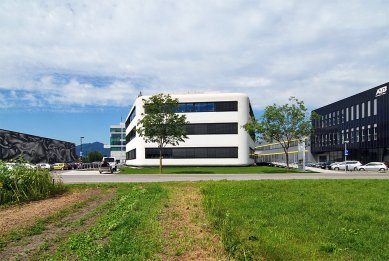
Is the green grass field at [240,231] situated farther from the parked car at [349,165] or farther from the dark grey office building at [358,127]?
the dark grey office building at [358,127]

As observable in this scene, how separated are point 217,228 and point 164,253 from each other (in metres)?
1.87

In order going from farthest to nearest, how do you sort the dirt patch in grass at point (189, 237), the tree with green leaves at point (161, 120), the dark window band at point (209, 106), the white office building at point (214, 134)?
the dark window band at point (209, 106), the white office building at point (214, 134), the tree with green leaves at point (161, 120), the dirt patch in grass at point (189, 237)

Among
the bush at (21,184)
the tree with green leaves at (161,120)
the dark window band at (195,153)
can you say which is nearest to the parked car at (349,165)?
the dark window band at (195,153)

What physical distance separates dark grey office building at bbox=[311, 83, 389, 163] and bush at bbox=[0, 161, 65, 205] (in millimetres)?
52327

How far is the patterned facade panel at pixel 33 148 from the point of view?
7721 centimetres

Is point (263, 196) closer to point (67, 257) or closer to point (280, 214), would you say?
point (280, 214)

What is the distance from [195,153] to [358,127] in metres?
36.7

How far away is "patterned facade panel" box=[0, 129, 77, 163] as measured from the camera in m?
77.2

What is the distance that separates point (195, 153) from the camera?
61969 mm

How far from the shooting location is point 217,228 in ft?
25.0

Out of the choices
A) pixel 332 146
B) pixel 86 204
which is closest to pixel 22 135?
pixel 332 146

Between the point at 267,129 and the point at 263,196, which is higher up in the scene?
the point at 267,129

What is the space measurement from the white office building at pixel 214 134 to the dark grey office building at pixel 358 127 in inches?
487

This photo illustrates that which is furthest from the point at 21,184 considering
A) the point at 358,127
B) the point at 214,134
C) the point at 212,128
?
the point at 358,127
